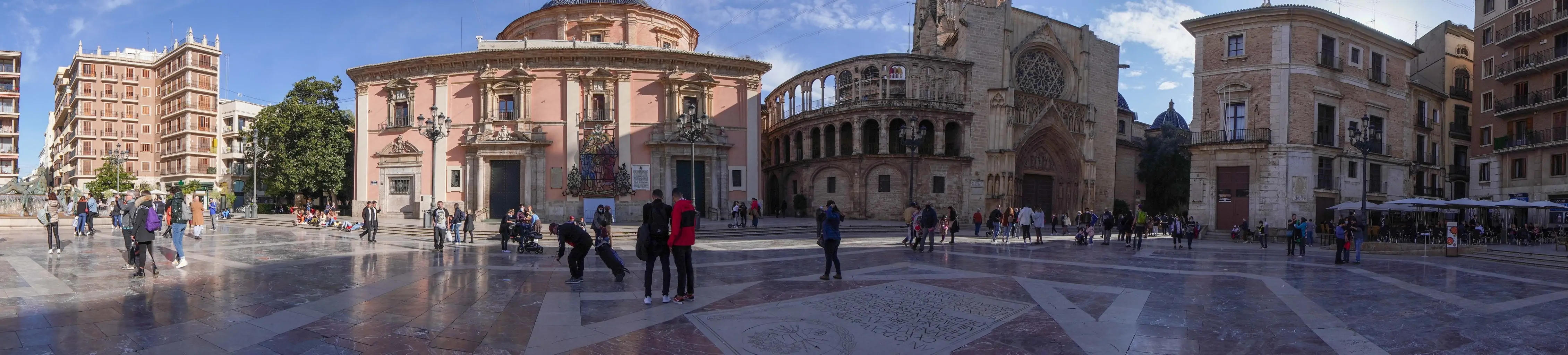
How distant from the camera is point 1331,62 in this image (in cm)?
2780

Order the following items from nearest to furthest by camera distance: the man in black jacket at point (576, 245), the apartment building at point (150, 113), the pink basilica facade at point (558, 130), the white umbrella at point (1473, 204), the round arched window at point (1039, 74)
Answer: the man in black jacket at point (576, 245), the white umbrella at point (1473, 204), the pink basilica facade at point (558, 130), the round arched window at point (1039, 74), the apartment building at point (150, 113)

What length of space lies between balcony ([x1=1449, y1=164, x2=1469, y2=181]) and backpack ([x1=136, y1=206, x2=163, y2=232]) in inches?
1910

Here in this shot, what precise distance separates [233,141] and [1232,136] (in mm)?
66435

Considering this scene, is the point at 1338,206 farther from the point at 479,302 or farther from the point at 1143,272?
the point at 479,302

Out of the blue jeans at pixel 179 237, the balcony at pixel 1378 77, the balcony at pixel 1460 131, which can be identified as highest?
the balcony at pixel 1378 77

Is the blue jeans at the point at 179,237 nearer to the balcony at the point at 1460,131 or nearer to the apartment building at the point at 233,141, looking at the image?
the balcony at the point at 1460,131

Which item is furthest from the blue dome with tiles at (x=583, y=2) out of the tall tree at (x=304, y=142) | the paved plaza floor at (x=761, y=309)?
the paved plaza floor at (x=761, y=309)

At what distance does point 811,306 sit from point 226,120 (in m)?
66.7

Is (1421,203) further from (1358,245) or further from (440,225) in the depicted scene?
(440,225)

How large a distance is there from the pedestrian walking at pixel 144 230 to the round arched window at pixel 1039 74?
32.7m

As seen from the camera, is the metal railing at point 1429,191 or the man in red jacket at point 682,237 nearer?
the man in red jacket at point 682,237

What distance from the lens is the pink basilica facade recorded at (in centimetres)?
2812

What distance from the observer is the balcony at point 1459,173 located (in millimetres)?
35375

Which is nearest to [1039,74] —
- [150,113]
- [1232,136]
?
[1232,136]
